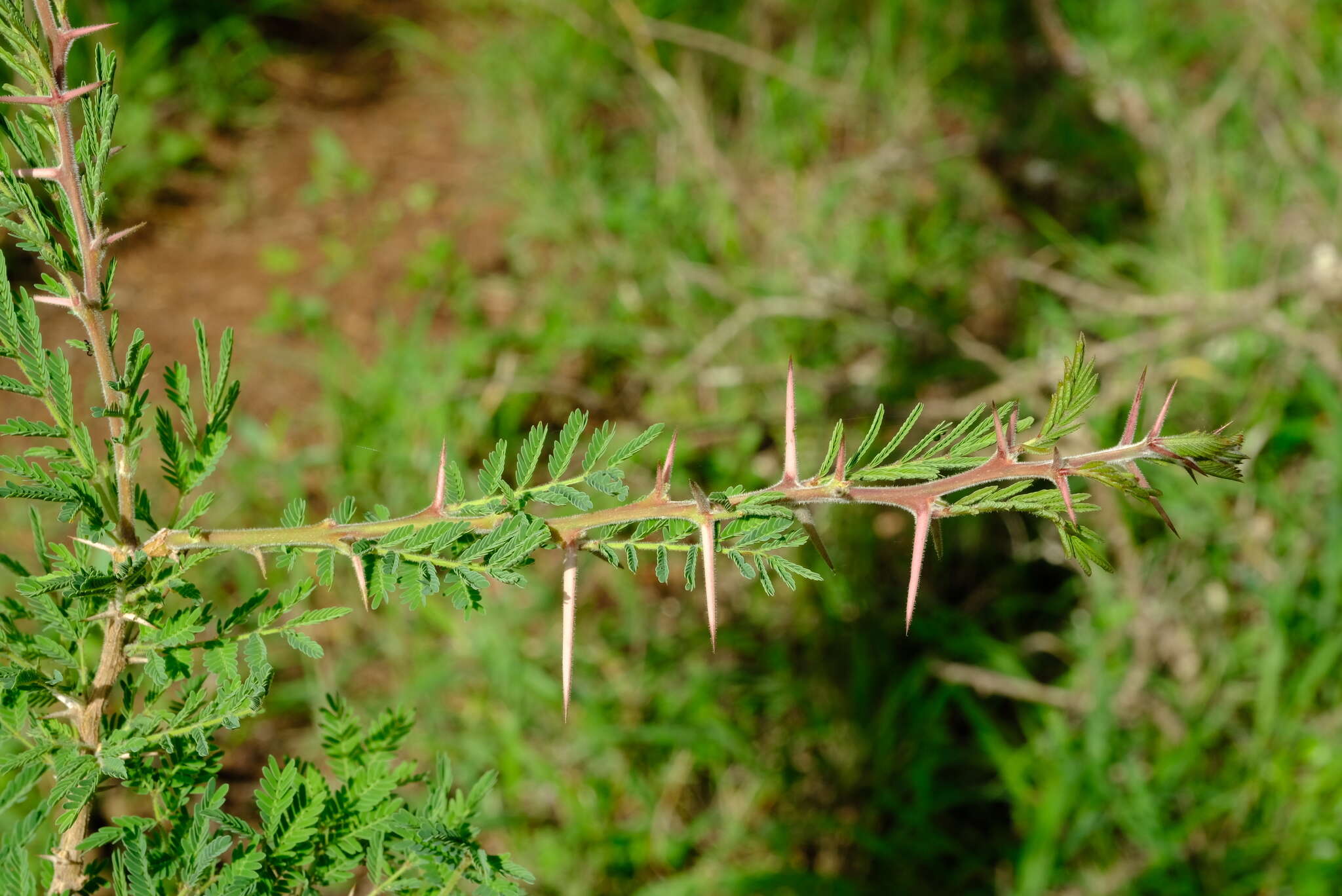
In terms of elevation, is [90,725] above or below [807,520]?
below

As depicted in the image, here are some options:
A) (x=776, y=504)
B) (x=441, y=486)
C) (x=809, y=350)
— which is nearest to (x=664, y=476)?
(x=776, y=504)

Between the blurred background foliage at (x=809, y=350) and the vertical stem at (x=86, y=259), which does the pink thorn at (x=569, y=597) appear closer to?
the vertical stem at (x=86, y=259)

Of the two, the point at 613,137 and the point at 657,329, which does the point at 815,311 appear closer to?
the point at 657,329

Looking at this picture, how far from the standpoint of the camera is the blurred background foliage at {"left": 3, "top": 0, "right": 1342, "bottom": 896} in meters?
2.42

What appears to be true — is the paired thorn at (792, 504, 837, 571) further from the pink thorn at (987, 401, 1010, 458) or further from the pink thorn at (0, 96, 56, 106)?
the pink thorn at (0, 96, 56, 106)

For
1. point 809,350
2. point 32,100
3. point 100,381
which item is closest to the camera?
point 32,100

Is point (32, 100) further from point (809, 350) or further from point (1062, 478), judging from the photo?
point (809, 350)

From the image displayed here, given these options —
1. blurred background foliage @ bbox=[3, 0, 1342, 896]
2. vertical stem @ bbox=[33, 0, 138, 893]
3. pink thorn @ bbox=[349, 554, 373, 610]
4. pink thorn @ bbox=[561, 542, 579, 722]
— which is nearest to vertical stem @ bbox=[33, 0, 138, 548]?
vertical stem @ bbox=[33, 0, 138, 893]

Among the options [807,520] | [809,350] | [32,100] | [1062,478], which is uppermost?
[32,100]

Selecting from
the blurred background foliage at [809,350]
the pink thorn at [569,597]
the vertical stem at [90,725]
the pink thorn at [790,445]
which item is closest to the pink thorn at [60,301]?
the vertical stem at [90,725]

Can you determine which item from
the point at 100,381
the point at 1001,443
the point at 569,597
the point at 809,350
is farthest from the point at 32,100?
the point at 809,350

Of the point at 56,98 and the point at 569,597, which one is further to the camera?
the point at 569,597

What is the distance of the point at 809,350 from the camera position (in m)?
3.27

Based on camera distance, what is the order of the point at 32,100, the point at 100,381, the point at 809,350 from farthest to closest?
the point at 809,350 < the point at 100,381 < the point at 32,100
